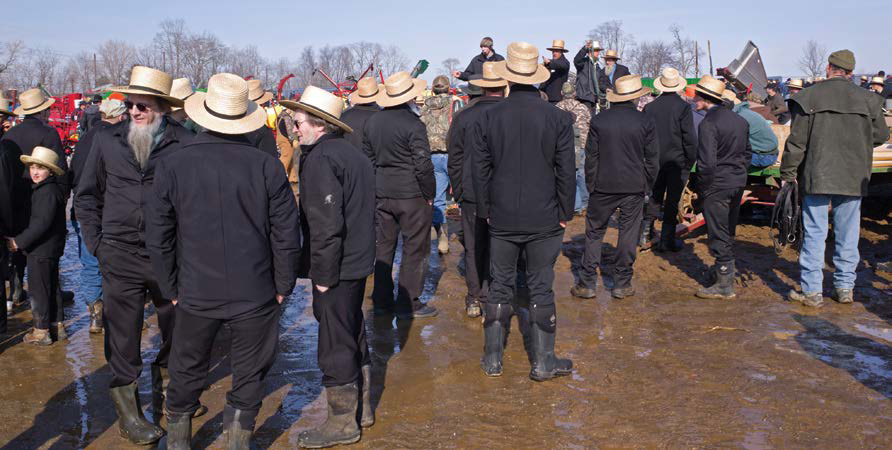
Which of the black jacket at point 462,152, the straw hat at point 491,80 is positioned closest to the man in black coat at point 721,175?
the black jacket at point 462,152

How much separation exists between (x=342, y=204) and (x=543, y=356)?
→ 1.94 meters

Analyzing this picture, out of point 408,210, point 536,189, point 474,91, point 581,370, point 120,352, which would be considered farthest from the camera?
point 474,91

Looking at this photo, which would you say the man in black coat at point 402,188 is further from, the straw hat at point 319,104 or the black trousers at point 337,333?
the straw hat at point 319,104

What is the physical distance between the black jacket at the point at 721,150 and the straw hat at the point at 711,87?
0.19 m

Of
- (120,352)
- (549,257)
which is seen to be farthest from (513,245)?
A: (120,352)

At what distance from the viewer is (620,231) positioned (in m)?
7.38

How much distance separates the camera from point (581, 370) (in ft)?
18.1

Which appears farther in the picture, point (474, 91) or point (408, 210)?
point (474, 91)

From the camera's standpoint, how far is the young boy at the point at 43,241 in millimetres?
6098

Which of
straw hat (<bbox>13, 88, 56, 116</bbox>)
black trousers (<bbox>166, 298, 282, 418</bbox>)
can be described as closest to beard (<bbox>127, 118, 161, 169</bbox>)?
black trousers (<bbox>166, 298, 282, 418</bbox>)

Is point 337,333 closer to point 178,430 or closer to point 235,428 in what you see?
point 235,428

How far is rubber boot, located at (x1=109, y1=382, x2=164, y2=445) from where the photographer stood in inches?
173

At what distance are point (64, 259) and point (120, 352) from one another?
5.74 m

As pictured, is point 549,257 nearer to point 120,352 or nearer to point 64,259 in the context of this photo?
point 120,352
